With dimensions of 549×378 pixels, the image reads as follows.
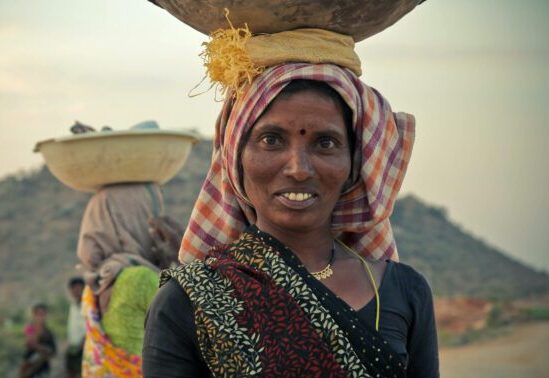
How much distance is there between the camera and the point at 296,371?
8.26 ft

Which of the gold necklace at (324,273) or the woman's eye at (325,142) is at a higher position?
the woman's eye at (325,142)

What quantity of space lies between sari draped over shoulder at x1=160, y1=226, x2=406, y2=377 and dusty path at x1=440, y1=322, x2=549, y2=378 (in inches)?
600

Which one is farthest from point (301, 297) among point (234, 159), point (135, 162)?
point (135, 162)

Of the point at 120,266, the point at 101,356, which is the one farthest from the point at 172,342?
the point at 120,266

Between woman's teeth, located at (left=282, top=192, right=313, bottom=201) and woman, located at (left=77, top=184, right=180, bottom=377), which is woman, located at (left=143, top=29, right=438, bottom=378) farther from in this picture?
woman, located at (left=77, top=184, right=180, bottom=377)

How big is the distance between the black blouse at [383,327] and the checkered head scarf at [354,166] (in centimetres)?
16

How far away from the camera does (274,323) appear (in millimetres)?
2568

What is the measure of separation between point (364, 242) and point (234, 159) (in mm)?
483

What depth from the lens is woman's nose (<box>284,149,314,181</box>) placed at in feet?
8.70

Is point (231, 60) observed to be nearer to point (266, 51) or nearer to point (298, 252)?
point (266, 51)

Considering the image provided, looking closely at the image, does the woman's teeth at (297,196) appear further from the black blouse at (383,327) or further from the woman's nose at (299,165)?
the black blouse at (383,327)

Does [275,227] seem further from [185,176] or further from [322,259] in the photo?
[185,176]

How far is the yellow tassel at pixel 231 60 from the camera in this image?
280 centimetres

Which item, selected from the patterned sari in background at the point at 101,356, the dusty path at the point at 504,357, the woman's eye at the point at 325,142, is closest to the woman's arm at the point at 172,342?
the woman's eye at the point at 325,142
